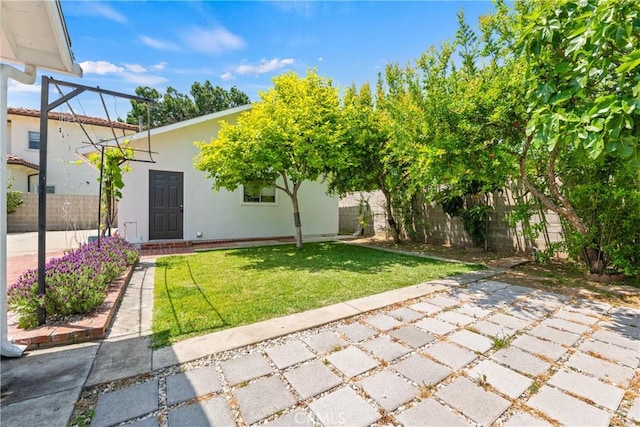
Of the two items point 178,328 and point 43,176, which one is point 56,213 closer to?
point 43,176

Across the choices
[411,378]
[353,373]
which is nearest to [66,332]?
[353,373]

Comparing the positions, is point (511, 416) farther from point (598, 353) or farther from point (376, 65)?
point (376, 65)

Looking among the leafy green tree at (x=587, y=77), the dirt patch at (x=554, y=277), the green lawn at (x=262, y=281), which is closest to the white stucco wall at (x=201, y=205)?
the green lawn at (x=262, y=281)

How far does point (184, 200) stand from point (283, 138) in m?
4.52

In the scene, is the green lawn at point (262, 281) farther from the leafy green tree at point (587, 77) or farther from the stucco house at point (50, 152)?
the stucco house at point (50, 152)

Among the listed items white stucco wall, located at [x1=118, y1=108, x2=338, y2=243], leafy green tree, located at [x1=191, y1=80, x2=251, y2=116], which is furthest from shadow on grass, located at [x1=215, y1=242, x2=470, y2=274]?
leafy green tree, located at [x1=191, y1=80, x2=251, y2=116]

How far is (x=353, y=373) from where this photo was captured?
7.56ft

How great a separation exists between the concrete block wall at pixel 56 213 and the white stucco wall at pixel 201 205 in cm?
632

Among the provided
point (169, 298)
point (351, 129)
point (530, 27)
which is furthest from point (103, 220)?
point (530, 27)

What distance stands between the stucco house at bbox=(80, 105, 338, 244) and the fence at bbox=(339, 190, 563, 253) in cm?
349

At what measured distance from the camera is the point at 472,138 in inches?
200

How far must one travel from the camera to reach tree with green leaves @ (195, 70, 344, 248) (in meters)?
7.09

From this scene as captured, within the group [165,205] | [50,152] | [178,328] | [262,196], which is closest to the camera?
[178,328]

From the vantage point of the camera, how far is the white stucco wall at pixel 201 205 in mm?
8789
